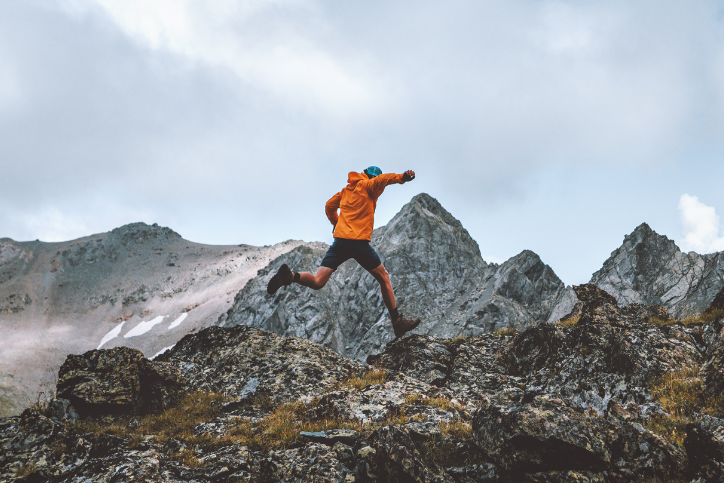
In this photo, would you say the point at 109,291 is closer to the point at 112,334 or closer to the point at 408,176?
the point at 112,334

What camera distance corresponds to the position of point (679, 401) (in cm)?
714

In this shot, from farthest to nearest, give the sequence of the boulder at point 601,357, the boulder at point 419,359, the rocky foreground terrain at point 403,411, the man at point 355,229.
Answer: the boulder at point 419,359, the man at point 355,229, the boulder at point 601,357, the rocky foreground terrain at point 403,411

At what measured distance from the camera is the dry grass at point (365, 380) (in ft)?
34.8

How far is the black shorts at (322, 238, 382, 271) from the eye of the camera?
9.87 m

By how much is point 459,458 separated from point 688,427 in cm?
314

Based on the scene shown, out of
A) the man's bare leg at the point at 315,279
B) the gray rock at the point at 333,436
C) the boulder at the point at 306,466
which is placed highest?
the man's bare leg at the point at 315,279

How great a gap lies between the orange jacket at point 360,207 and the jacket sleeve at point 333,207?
27.5 inches

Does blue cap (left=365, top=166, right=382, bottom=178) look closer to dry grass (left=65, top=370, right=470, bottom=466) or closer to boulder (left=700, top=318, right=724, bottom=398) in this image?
dry grass (left=65, top=370, right=470, bottom=466)

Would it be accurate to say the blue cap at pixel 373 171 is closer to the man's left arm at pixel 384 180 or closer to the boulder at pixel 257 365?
the man's left arm at pixel 384 180

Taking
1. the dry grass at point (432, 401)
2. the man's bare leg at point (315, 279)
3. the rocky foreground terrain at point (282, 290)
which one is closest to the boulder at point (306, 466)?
the dry grass at point (432, 401)

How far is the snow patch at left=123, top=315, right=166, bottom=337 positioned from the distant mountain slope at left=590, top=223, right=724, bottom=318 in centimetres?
10987

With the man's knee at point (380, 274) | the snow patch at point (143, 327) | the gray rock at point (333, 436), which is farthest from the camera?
the snow patch at point (143, 327)

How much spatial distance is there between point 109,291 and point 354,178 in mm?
149021

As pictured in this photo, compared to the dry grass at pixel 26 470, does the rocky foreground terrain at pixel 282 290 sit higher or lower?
higher
